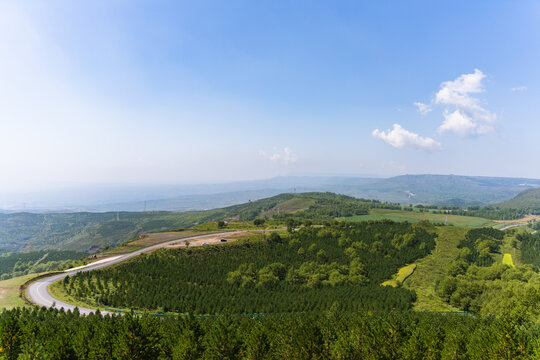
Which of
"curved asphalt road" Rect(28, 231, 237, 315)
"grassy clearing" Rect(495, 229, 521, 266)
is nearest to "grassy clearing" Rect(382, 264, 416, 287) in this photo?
"grassy clearing" Rect(495, 229, 521, 266)

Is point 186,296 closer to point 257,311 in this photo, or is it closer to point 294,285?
point 257,311

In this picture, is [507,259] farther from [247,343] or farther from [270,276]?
[247,343]

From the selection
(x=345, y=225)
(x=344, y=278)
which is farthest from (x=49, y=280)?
(x=345, y=225)

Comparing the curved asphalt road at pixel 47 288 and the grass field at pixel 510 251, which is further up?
the curved asphalt road at pixel 47 288

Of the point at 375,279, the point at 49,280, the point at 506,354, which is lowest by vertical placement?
the point at 375,279

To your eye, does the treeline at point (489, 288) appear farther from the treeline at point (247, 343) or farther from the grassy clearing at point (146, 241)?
the grassy clearing at point (146, 241)

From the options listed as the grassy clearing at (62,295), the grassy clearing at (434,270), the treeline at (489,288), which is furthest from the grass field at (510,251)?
the grassy clearing at (62,295)

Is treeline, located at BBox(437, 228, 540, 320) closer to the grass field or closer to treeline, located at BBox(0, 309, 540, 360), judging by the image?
the grass field
